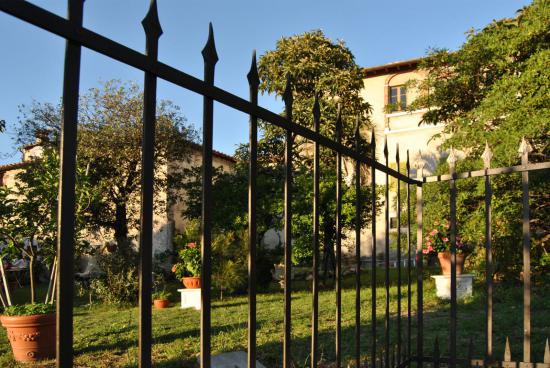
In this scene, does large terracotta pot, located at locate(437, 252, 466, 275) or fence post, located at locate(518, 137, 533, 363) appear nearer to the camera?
fence post, located at locate(518, 137, 533, 363)

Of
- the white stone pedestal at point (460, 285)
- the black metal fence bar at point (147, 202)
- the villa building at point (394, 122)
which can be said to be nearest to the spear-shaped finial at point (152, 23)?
the black metal fence bar at point (147, 202)

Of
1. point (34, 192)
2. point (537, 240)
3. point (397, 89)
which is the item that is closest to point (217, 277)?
point (34, 192)

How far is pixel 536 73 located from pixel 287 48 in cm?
982

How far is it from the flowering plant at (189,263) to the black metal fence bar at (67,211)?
939cm

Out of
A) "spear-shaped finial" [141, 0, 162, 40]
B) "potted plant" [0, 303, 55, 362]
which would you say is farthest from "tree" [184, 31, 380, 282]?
"spear-shaped finial" [141, 0, 162, 40]

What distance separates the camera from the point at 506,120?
952 cm

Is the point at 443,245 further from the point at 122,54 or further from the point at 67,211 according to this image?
the point at 67,211

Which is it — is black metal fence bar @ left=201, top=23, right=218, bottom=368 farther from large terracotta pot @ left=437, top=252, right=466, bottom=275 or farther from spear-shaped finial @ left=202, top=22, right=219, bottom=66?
large terracotta pot @ left=437, top=252, right=466, bottom=275

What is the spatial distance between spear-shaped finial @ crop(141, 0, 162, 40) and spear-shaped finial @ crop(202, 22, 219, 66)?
21cm

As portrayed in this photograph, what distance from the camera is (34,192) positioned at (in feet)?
21.1

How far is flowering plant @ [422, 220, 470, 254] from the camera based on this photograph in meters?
11.0

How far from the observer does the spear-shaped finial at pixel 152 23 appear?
1373mm

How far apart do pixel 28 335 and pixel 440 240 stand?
28.4 feet

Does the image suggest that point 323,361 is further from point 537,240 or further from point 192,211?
point 192,211
